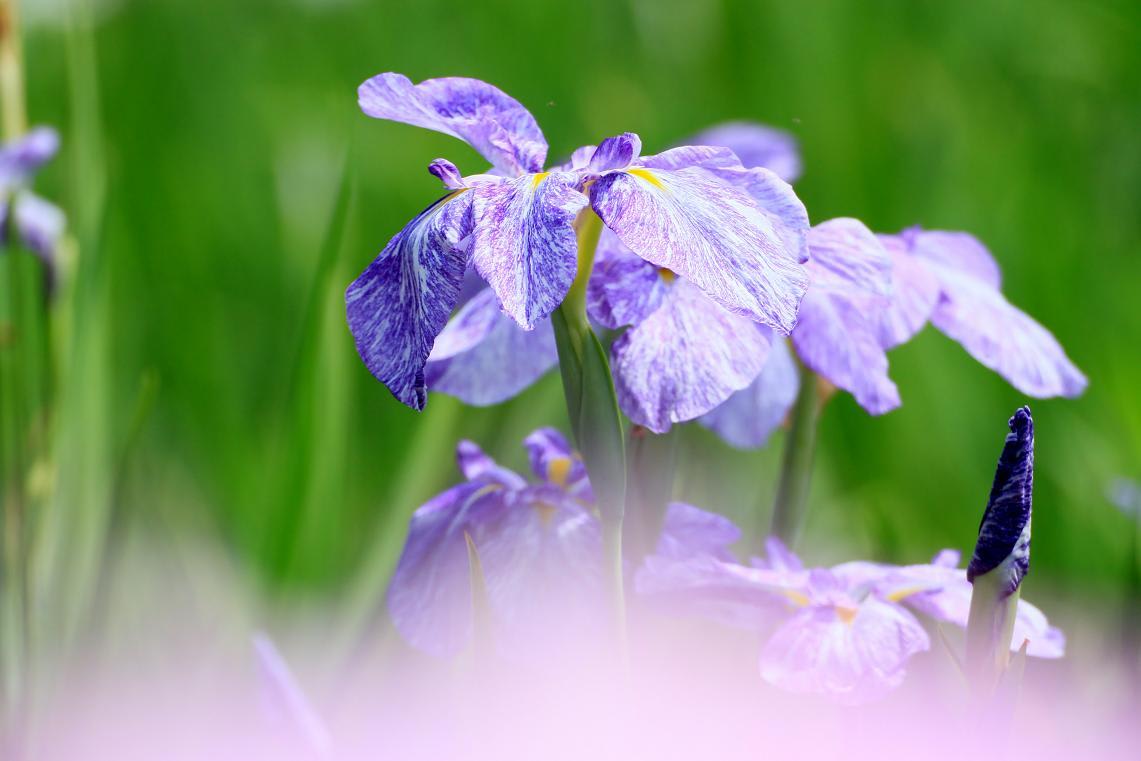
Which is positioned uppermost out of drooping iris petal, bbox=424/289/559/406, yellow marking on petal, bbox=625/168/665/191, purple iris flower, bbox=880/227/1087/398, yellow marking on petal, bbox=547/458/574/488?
yellow marking on petal, bbox=625/168/665/191

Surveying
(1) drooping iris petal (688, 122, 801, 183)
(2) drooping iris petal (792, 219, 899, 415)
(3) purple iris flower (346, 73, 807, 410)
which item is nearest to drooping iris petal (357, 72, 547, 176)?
(3) purple iris flower (346, 73, 807, 410)

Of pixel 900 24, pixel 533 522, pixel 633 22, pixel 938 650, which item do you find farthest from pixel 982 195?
pixel 533 522

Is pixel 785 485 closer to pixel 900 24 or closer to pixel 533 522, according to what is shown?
pixel 533 522

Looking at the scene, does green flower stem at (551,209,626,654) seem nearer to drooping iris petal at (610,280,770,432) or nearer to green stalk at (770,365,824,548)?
drooping iris petal at (610,280,770,432)

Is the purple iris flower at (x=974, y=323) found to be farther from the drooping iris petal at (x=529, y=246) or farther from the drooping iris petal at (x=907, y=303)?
the drooping iris petal at (x=529, y=246)

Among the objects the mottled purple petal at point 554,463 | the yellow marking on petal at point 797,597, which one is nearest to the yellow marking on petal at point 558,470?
the mottled purple petal at point 554,463
